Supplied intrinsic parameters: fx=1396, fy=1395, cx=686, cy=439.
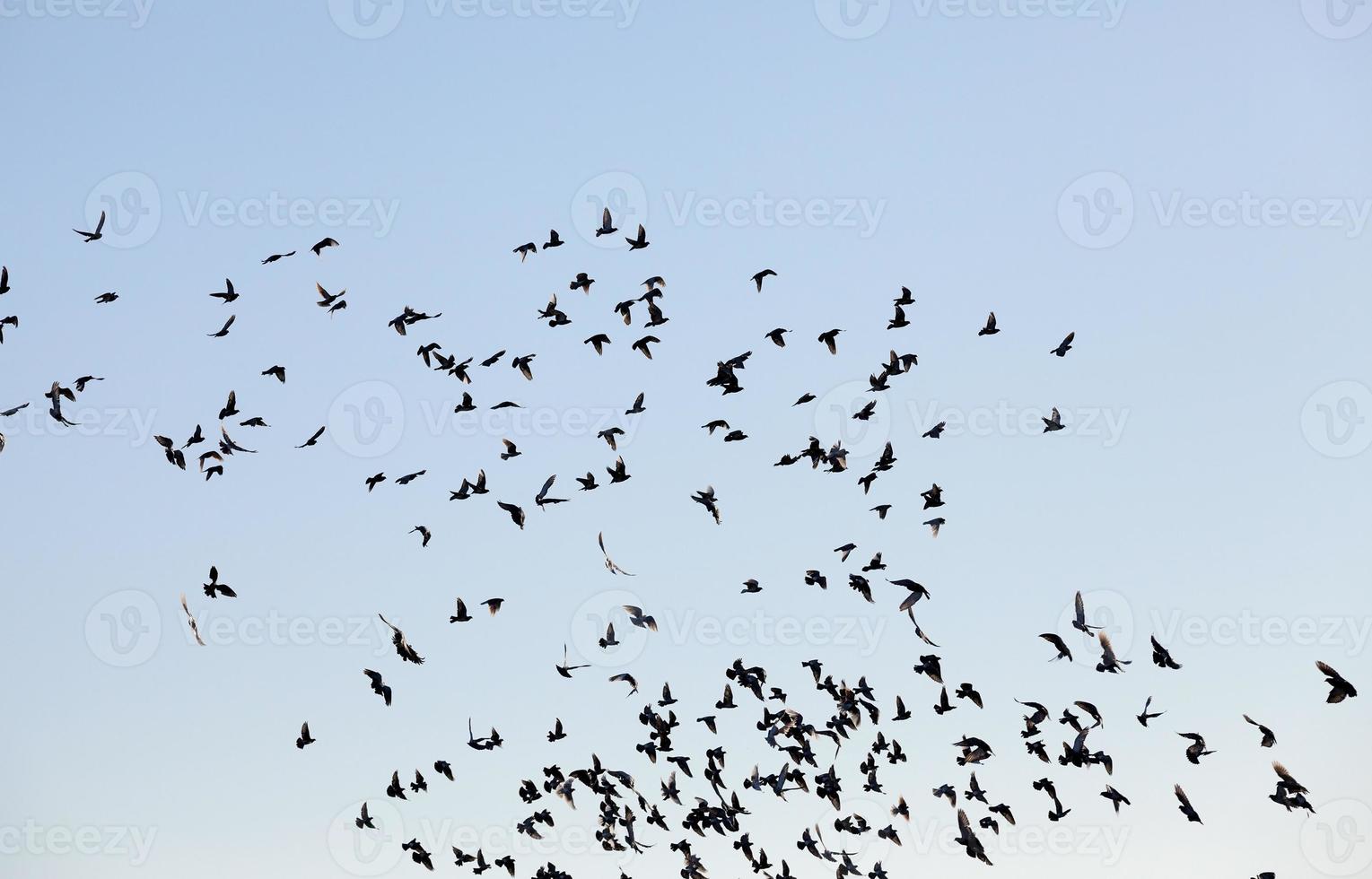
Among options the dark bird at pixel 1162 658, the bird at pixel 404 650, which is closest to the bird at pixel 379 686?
the bird at pixel 404 650

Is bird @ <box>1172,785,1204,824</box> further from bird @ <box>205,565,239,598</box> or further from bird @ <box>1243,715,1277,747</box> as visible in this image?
bird @ <box>205,565,239,598</box>

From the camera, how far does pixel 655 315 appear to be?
4341 centimetres

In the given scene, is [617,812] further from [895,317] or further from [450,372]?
[895,317]

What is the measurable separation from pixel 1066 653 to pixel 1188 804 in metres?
5.44

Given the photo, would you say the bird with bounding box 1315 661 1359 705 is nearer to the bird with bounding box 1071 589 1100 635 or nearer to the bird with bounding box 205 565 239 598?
the bird with bounding box 1071 589 1100 635

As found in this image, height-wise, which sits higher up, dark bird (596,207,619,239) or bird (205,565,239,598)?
dark bird (596,207,619,239)

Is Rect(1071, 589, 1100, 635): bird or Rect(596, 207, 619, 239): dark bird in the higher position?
Rect(596, 207, 619, 239): dark bird

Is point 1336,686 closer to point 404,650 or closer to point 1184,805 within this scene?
point 1184,805

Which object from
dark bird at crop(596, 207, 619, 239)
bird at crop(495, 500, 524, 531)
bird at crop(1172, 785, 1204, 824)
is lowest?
bird at crop(1172, 785, 1204, 824)

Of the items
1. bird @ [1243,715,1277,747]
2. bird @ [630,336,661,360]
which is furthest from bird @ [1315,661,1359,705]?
bird @ [630,336,661,360]

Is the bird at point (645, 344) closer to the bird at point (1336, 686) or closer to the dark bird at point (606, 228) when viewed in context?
the dark bird at point (606, 228)

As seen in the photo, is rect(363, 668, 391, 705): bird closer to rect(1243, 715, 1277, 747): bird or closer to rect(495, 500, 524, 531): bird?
rect(495, 500, 524, 531): bird

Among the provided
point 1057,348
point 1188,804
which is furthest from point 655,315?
point 1188,804

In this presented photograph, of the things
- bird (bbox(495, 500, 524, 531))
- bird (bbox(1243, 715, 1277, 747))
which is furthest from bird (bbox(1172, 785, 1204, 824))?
bird (bbox(495, 500, 524, 531))
